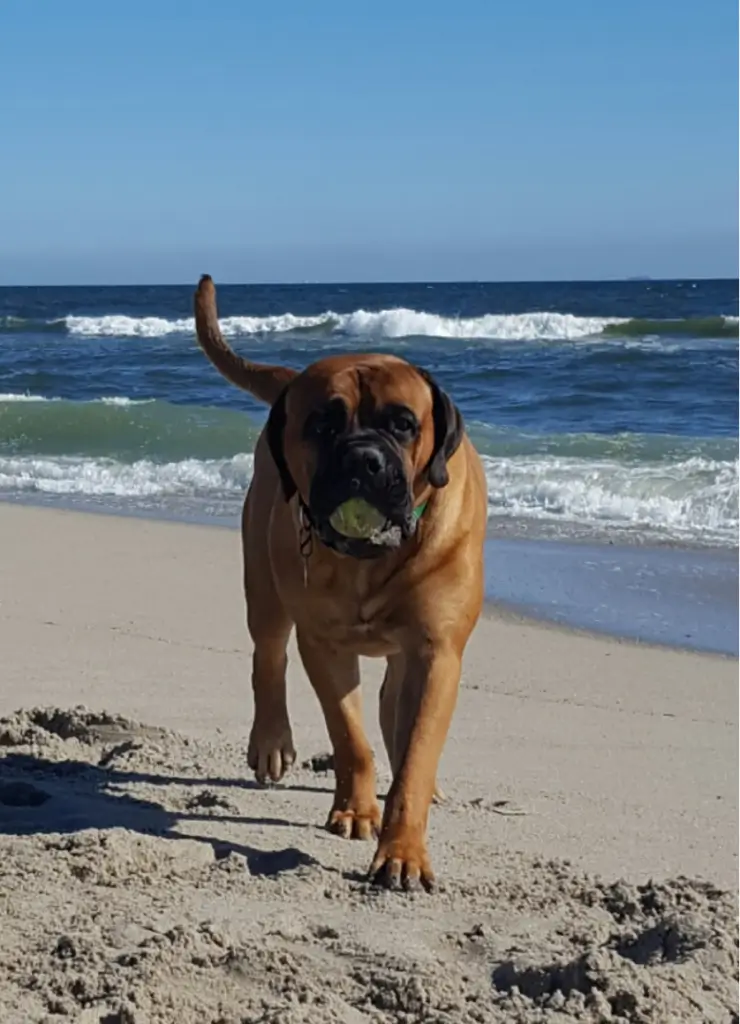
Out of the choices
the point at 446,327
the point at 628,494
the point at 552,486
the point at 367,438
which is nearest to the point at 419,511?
the point at 367,438

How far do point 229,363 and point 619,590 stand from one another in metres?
3.34

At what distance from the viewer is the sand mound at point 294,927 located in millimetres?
2756

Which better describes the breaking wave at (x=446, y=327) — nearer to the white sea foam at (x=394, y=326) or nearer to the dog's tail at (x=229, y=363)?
the white sea foam at (x=394, y=326)

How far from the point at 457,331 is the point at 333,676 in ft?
93.6

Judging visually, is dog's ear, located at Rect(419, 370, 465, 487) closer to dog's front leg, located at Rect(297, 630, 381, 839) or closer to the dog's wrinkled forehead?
the dog's wrinkled forehead

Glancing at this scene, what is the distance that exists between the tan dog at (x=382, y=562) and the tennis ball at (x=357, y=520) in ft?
0.06

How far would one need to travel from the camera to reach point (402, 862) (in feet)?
11.5

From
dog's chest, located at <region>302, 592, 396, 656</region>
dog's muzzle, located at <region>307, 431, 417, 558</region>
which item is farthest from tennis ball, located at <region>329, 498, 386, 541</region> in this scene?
dog's chest, located at <region>302, 592, 396, 656</region>

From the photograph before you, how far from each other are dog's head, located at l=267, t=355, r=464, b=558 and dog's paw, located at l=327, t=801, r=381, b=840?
81cm

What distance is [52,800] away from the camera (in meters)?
4.09

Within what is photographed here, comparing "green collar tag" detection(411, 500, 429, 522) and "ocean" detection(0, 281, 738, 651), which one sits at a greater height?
"green collar tag" detection(411, 500, 429, 522)

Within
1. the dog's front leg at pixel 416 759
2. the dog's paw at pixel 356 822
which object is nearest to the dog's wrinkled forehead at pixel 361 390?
the dog's front leg at pixel 416 759

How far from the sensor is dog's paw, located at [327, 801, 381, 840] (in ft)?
12.9

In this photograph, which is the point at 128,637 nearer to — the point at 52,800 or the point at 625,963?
the point at 52,800
